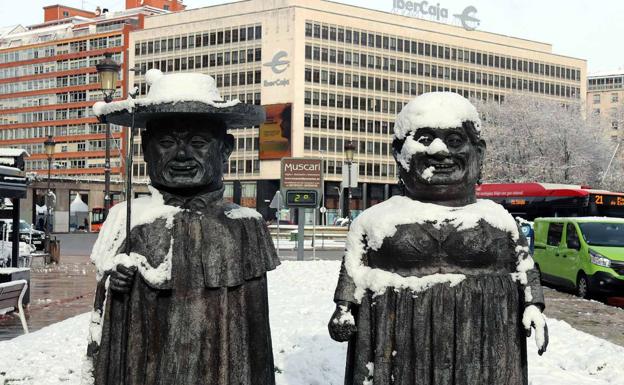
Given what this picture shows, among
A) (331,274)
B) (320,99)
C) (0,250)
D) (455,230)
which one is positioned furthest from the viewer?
(320,99)

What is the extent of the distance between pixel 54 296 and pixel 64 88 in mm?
89189

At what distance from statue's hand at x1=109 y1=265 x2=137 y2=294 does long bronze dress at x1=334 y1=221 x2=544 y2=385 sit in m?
1.25

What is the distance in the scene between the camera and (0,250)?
18.0 metres

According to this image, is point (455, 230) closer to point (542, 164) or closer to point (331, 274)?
point (331, 274)

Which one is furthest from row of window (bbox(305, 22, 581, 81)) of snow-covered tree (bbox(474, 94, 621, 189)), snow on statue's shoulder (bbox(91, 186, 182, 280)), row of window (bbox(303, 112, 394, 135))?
snow on statue's shoulder (bbox(91, 186, 182, 280))

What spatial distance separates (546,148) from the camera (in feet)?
189

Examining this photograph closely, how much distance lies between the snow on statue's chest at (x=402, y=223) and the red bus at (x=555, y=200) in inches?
1089

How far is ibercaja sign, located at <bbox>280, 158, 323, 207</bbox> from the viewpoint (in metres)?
20.9

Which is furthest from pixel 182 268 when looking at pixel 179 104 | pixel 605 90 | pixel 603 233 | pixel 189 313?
pixel 605 90

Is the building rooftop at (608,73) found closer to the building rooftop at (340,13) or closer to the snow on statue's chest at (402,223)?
the building rooftop at (340,13)

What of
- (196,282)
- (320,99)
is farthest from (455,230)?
(320,99)

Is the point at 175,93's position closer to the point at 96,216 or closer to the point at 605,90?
the point at 96,216

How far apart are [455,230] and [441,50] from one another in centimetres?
8558

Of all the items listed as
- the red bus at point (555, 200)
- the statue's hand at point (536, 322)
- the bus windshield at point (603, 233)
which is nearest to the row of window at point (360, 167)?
the red bus at point (555, 200)
